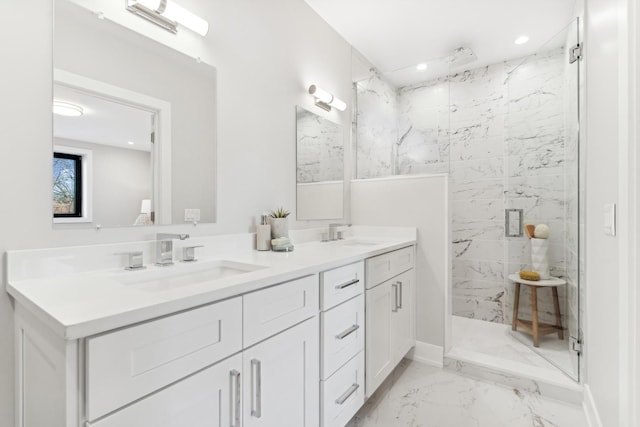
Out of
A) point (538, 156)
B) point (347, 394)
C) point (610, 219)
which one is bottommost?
point (347, 394)

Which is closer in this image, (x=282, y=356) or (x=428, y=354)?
(x=282, y=356)

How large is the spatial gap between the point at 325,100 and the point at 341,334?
1641 millimetres

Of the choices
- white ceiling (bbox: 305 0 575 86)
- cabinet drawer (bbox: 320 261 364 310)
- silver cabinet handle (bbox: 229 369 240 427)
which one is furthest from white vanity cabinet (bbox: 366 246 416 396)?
white ceiling (bbox: 305 0 575 86)

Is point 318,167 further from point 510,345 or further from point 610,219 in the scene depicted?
point 510,345

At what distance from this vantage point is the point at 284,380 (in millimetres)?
1077

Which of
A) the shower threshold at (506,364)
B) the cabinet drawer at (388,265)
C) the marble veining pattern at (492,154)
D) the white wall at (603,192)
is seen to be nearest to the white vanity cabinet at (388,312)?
the cabinet drawer at (388,265)

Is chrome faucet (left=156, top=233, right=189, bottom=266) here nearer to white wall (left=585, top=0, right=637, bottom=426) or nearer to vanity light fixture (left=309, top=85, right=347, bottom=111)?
vanity light fixture (left=309, top=85, right=347, bottom=111)

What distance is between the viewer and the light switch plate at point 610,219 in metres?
1.16

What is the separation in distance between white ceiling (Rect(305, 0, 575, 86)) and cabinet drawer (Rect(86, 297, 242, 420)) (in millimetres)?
2243

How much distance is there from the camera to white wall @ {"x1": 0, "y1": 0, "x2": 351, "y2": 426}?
3.14 feet

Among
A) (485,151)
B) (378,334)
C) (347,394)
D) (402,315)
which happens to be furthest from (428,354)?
(485,151)

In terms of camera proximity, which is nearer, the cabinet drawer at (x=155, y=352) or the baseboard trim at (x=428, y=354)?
the cabinet drawer at (x=155, y=352)

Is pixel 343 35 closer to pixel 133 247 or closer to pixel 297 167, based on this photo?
pixel 297 167

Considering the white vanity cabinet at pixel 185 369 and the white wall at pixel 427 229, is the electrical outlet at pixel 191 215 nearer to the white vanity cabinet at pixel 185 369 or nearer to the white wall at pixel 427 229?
the white vanity cabinet at pixel 185 369
